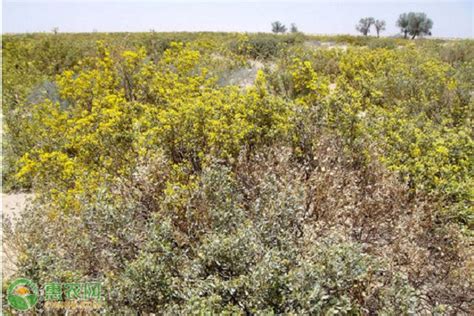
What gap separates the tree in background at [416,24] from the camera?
50.2 metres

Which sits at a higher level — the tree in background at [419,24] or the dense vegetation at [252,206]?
the tree in background at [419,24]

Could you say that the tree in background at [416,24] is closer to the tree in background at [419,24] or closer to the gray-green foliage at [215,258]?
the tree in background at [419,24]

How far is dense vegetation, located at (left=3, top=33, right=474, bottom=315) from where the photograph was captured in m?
2.60

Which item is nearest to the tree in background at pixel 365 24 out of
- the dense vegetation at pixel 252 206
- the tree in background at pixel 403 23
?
the tree in background at pixel 403 23

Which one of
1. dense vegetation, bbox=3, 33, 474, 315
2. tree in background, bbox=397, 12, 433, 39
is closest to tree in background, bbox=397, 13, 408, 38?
tree in background, bbox=397, 12, 433, 39

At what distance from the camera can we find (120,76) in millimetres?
7262

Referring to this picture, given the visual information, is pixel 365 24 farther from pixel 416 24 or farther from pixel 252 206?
pixel 252 206

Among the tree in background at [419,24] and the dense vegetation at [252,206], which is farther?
the tree in background at [419,24]

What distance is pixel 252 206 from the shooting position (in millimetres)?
3367

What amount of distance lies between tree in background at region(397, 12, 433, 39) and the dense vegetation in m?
51.3

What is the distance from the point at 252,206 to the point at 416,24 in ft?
185

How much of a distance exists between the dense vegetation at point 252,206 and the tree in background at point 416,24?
51322 mm

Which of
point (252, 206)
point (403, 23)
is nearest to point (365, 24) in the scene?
point (403, 23)

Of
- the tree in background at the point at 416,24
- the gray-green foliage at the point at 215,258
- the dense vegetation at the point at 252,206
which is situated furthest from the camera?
the tree in background at the point at 416,24
